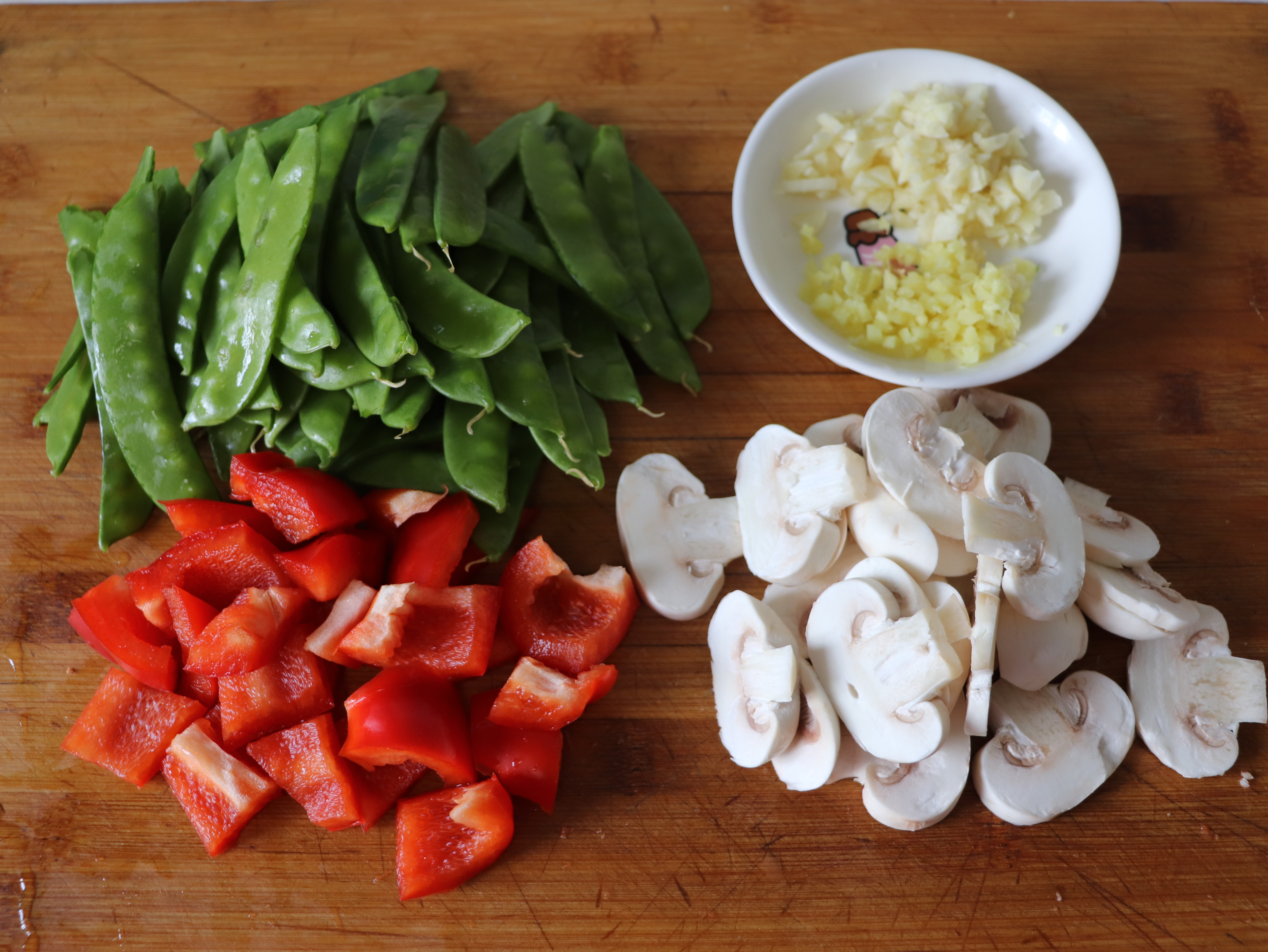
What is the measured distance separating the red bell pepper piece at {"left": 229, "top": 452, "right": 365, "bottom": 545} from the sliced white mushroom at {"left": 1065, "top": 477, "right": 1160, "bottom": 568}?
2105 mm

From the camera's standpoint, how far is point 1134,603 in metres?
2.42

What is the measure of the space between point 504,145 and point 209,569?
1.64 m

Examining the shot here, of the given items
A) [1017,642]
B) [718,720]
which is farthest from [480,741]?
[1017,642]

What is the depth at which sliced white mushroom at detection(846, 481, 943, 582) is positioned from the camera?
2.35 metres

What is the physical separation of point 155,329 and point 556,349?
1190 mm

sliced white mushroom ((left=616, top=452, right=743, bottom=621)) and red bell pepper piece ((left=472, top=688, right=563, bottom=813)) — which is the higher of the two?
sliced white mushroom ((left=616, top=452, right=743, bottom=621))

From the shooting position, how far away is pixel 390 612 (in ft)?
7.97

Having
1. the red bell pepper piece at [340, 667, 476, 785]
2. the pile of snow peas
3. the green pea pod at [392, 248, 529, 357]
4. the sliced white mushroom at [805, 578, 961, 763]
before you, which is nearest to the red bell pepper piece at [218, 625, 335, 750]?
the red bell pepper piece at [340, 667, 476, 785]

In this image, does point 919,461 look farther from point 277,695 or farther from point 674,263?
point 277,695

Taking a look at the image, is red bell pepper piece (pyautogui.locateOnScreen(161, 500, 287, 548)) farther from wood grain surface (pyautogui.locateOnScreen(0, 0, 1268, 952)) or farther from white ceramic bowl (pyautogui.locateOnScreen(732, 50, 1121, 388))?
white ceramic bowl (pyautogui.locateOnScreen(732, 50, 1121, 388))

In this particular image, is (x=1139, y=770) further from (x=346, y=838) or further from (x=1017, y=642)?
(x=346, y=838)

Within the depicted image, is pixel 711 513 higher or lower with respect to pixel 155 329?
lower

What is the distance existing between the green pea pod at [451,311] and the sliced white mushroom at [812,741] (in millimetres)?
1237

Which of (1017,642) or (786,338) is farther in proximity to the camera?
(786,338)
